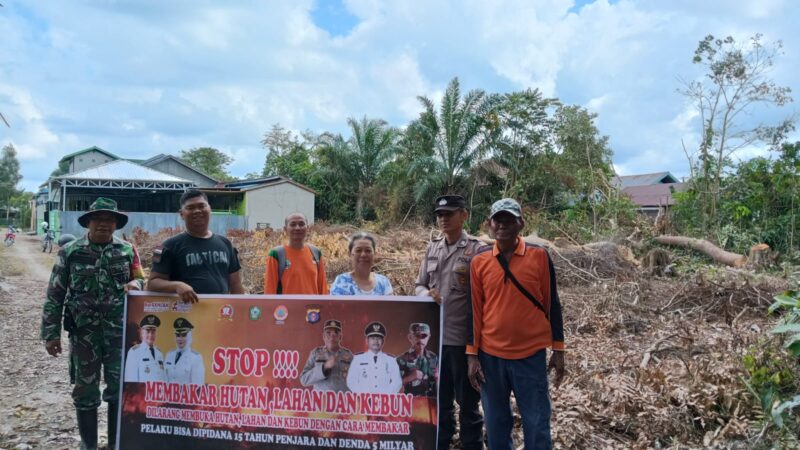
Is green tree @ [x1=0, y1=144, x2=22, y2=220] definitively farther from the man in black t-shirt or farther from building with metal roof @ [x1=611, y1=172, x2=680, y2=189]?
the man in black t-shirt

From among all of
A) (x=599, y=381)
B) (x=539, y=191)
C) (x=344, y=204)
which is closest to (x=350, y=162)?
(x=344, y=204)

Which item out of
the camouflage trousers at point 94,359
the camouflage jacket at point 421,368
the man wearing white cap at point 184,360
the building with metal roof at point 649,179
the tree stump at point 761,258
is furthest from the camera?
the building with metal roof at point 649,179

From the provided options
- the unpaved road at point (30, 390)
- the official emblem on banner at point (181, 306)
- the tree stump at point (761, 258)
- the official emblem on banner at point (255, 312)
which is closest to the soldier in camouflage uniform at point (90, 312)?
the official emblem on banner at point (181, 306)

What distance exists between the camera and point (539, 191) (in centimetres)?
2298

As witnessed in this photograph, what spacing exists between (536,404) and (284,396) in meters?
1.43

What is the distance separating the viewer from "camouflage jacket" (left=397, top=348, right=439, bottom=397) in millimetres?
3262

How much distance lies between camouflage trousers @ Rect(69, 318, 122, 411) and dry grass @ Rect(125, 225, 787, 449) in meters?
3.02

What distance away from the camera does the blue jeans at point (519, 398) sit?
303 centimetres

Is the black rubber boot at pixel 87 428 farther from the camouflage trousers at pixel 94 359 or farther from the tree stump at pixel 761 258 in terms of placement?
the tree stump at pixel 761 258

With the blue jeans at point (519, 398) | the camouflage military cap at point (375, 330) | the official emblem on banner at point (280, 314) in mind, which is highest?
the official emblem on banner at point (280, 314)

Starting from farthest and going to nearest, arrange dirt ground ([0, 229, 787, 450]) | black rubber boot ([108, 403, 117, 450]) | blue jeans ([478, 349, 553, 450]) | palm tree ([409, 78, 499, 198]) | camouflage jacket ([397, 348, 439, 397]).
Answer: palm tree ([409, 78, 499, 198]) < dirt ground ([0, 229, 787, 450]) < black rubber boot ([108, 403, 117, 450]) < camouflage jacket ([397, 348, 439, 397]) < blue jeans ([478, 349, 553, 450])

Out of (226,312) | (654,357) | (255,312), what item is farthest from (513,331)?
(654,357)

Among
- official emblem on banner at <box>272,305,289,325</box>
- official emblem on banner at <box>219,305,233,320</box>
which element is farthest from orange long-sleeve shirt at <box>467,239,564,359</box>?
official emblem on banner at <box>219,305,233,320</box>

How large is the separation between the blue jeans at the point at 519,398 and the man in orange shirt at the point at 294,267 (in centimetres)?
160
